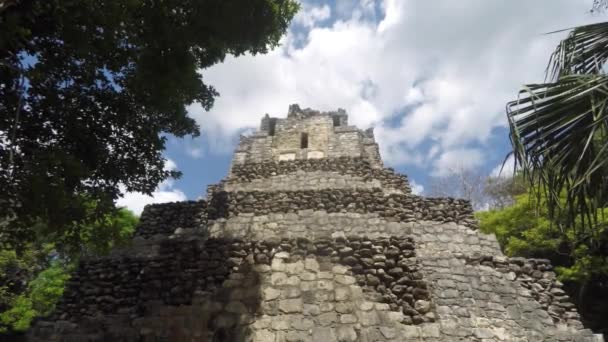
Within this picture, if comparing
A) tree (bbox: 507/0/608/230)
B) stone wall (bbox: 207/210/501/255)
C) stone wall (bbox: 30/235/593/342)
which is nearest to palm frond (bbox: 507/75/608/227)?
tree (bbox: 507/0/608/230)

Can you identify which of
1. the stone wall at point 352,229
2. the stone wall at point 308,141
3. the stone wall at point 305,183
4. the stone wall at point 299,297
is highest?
the stone wall at point 308,141

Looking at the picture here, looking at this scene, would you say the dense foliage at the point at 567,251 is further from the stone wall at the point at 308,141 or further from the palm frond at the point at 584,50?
the palm frond at the point at 584,50

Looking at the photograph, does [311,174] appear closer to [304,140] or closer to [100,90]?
[304,140]

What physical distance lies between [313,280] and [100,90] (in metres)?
4.34

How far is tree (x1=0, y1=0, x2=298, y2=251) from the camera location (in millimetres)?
4152

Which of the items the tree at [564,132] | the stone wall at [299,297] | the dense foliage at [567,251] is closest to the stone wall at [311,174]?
the stone wall at [299,297]

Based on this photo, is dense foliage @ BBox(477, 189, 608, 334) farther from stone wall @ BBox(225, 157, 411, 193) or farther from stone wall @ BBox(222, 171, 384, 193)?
stone wall @ BBox(222, 171, 384, 193)

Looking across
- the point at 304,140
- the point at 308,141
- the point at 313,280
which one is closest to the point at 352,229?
the point at 313,280

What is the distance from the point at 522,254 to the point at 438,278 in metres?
8.22

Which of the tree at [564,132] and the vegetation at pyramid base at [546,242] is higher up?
the vegetation at pyramid base at [546,242]

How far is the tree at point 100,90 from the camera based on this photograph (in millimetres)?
4152

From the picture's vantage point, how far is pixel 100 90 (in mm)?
5180

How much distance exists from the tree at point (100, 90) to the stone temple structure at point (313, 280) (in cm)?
182

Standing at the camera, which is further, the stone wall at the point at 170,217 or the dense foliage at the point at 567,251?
the dense foliage at the point at 567,251
